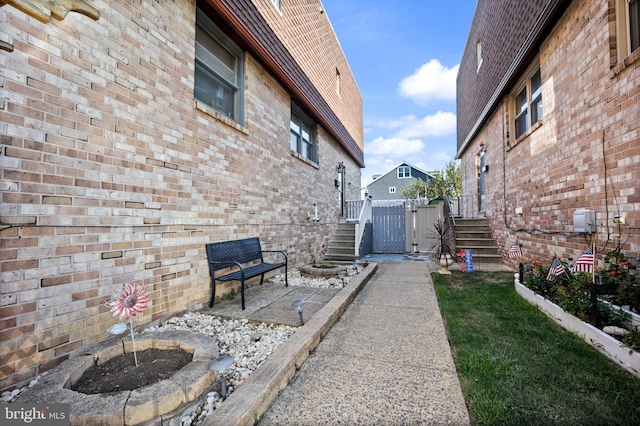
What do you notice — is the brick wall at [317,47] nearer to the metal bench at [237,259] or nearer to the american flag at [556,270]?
the metal bench at [237,259]

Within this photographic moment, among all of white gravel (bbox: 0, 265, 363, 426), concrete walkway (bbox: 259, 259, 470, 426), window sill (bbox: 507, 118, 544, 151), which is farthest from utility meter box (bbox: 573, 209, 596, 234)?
white gravel (bbox: 0, 265, 363, 426)

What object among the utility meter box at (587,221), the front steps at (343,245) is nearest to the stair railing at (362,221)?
the front steps at (343,245)

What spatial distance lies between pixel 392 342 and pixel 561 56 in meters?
5.27

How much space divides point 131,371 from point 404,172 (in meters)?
30.9

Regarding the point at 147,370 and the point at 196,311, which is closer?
the point at 147,370

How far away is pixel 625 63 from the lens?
3070 millimetres

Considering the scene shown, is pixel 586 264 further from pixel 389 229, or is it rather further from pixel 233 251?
pixel 389 229

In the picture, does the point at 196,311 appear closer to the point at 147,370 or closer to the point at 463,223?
the point at 147,370

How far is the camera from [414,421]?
1.77 meters

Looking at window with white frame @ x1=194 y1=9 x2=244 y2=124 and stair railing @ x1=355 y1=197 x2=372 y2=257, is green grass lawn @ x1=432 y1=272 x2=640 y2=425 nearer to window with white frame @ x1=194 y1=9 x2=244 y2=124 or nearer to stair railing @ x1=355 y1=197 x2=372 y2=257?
window with white frame @ x1=194 y1=9 x2=244 y2=124

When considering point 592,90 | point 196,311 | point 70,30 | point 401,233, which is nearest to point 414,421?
point 196,311

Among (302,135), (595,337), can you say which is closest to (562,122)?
(595,337)

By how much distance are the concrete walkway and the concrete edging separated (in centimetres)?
7

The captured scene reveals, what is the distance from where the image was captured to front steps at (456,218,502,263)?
7758 millimetres
